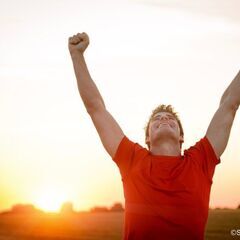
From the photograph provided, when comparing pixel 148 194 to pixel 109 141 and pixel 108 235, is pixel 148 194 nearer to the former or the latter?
pixel 109 141

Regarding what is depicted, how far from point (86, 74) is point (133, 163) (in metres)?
0.90

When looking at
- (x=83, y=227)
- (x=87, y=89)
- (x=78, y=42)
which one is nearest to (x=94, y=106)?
(x=87, y=89)

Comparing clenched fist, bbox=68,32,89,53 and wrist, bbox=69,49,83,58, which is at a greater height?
clenched fist, bbox=68,32,89,53

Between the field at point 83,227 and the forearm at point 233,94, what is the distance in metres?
9.70

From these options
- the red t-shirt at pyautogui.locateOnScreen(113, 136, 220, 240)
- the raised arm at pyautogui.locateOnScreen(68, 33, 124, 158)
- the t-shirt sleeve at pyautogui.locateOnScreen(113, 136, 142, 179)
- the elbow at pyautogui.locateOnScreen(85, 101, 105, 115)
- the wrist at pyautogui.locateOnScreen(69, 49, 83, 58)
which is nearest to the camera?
the red t-shirt at pyautogui.locateOnScreen(113, 136, 220, 240)

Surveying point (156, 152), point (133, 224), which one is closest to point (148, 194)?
point (133, 224)

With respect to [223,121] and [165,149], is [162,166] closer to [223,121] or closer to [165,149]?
[165,149]

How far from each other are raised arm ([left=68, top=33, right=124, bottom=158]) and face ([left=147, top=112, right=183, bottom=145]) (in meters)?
0.33

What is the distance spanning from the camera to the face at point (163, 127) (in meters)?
3.93

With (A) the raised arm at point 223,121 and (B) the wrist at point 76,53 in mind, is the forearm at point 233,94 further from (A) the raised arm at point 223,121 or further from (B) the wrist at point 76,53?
(B) the wrist at point 76,53

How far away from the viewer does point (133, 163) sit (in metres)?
3.64

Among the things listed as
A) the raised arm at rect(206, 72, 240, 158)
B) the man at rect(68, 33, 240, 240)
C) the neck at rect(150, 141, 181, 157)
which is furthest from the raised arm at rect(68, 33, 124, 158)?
the raised arm at rect(206, 72, 240, 158)

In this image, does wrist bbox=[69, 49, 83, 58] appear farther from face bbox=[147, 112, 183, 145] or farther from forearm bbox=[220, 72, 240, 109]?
forearm bbox=[220, 72, 240, 109]

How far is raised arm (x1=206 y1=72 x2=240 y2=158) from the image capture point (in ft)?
12.4
